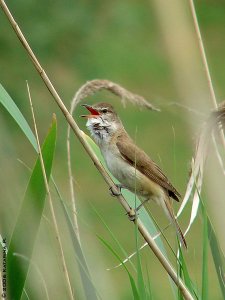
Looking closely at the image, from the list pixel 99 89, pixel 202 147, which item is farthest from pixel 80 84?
pixel 202 147

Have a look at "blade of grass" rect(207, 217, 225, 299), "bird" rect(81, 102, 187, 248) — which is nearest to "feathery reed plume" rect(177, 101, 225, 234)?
"blade of grass" rect(207, 217, 225, 299)

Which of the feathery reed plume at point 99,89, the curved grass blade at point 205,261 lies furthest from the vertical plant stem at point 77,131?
the feathery reed plume at point 99,89

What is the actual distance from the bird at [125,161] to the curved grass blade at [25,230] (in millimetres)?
1550

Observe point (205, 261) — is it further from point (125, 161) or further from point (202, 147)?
point (125, 161)

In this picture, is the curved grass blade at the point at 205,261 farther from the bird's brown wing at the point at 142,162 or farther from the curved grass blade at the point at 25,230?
the bird's brown wing at the point at 142,162

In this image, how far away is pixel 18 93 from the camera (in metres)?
9.76

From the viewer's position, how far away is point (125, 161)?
167 inches

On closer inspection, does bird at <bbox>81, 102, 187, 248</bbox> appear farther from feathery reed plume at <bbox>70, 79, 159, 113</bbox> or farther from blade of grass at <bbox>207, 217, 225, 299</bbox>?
blade of grass at <bbox>207, 217, 225, 299</bbox>

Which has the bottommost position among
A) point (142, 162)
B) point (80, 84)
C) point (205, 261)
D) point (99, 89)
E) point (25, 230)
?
point (80, 84)

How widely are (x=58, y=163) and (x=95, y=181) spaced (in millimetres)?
854

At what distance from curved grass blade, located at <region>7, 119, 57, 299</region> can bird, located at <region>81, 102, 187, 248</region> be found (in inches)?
61.0

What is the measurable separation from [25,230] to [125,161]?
1799mm

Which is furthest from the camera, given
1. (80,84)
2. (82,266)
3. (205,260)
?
(80,84)

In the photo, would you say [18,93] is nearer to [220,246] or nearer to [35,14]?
[35,14]
